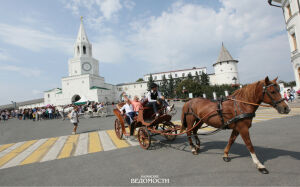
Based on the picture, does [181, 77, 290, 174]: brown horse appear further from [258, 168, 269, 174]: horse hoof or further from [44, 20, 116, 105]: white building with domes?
[44, 20, 116, 105]: white building with domes

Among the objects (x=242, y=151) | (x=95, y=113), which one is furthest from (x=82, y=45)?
(x=242, y=151)

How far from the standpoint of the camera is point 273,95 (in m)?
3.61

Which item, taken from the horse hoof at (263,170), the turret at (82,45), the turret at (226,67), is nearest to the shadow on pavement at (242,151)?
the horse hoof at (263,170)

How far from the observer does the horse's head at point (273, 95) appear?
3555mm

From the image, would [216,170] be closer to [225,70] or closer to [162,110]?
[162,110]

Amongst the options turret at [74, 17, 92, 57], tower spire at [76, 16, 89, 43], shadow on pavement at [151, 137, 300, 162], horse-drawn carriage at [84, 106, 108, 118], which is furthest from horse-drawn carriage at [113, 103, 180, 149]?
tower spire at [76, 16, 89, 43]

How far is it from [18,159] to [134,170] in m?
4.38

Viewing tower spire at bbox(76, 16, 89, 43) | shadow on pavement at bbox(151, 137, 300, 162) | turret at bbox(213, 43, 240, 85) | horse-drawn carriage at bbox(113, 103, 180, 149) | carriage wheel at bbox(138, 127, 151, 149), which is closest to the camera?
shadow on pavement at bbox(151, 137, 300, 162)

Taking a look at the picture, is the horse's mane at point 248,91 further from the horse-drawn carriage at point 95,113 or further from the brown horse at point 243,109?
the horse-drawn carriage at point 95,113

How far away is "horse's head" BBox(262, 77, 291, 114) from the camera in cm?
355

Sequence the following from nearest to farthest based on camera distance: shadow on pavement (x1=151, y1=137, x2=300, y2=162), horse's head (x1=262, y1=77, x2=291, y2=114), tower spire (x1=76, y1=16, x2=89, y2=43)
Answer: horse's head (x1=262, y1=77, x2=291, y2=114) → shadow on pavement (x1=151, y1=137, x2=300, y2=162) → tower spire (x1=76, y1=16, x2=89, y2=43)

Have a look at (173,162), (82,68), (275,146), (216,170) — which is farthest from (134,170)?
(82,68)

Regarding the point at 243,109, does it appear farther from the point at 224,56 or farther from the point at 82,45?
the point at 224,56

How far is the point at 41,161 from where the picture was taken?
5242mm
